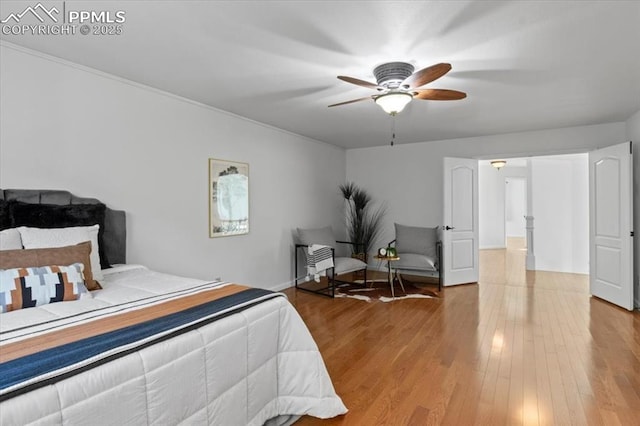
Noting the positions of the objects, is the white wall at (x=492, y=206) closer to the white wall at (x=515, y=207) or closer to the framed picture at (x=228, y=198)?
the white wall at (x=515, y=207)

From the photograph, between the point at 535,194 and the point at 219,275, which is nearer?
the point at 219,275

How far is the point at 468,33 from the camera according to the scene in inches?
88.0

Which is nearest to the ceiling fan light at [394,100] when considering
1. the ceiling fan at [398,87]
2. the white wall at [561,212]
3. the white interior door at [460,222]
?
the ceiling fan at [398,87]

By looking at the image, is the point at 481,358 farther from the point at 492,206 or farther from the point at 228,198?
the point at 492,206

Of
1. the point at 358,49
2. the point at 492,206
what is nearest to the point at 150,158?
the point at 358,49

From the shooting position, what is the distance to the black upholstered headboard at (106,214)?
2434mm

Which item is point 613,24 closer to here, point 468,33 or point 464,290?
point 468,33

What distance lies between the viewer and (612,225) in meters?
4.34

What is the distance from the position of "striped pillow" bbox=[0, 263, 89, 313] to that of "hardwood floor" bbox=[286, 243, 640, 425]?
1.53m

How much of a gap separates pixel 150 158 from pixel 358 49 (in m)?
2.24

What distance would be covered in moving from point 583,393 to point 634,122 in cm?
387

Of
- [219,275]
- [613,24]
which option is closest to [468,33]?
[613,24]

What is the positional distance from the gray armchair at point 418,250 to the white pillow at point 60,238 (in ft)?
13.2

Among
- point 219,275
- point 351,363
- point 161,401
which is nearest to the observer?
point 161,401
